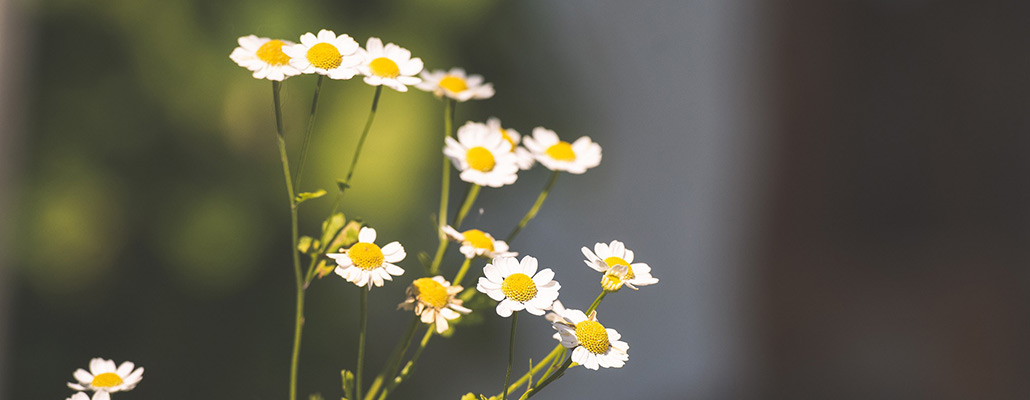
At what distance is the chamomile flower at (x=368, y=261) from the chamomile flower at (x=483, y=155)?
1.9 inches

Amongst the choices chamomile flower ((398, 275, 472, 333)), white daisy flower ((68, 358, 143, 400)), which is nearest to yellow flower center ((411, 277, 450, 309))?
chamomile flower ((398, 275, 472, 333))

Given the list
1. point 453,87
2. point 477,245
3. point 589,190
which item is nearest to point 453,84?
point 453,87

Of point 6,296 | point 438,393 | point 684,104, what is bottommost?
point 438,393

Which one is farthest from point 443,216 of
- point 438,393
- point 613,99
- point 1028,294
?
point 1028,294

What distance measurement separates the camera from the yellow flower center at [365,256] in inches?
10.4

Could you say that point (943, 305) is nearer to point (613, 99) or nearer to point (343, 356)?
point (613, 99)

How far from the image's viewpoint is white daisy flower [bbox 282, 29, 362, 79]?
0.27 meters

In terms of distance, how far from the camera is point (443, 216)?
1.18ft

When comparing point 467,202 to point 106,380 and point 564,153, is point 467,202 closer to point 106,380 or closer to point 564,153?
point 564,153

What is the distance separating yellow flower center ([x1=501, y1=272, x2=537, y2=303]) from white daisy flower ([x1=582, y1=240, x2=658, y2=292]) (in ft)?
0.07

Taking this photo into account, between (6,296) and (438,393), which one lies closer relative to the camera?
(6,296)

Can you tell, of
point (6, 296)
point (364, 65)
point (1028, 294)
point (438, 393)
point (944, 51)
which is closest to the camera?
point (364, 65)

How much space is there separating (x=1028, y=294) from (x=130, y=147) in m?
1.78

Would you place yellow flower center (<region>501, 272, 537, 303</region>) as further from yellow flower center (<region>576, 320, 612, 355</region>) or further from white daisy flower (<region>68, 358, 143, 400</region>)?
white daisy flower (<region>68, 358, 143, 400</region>)
